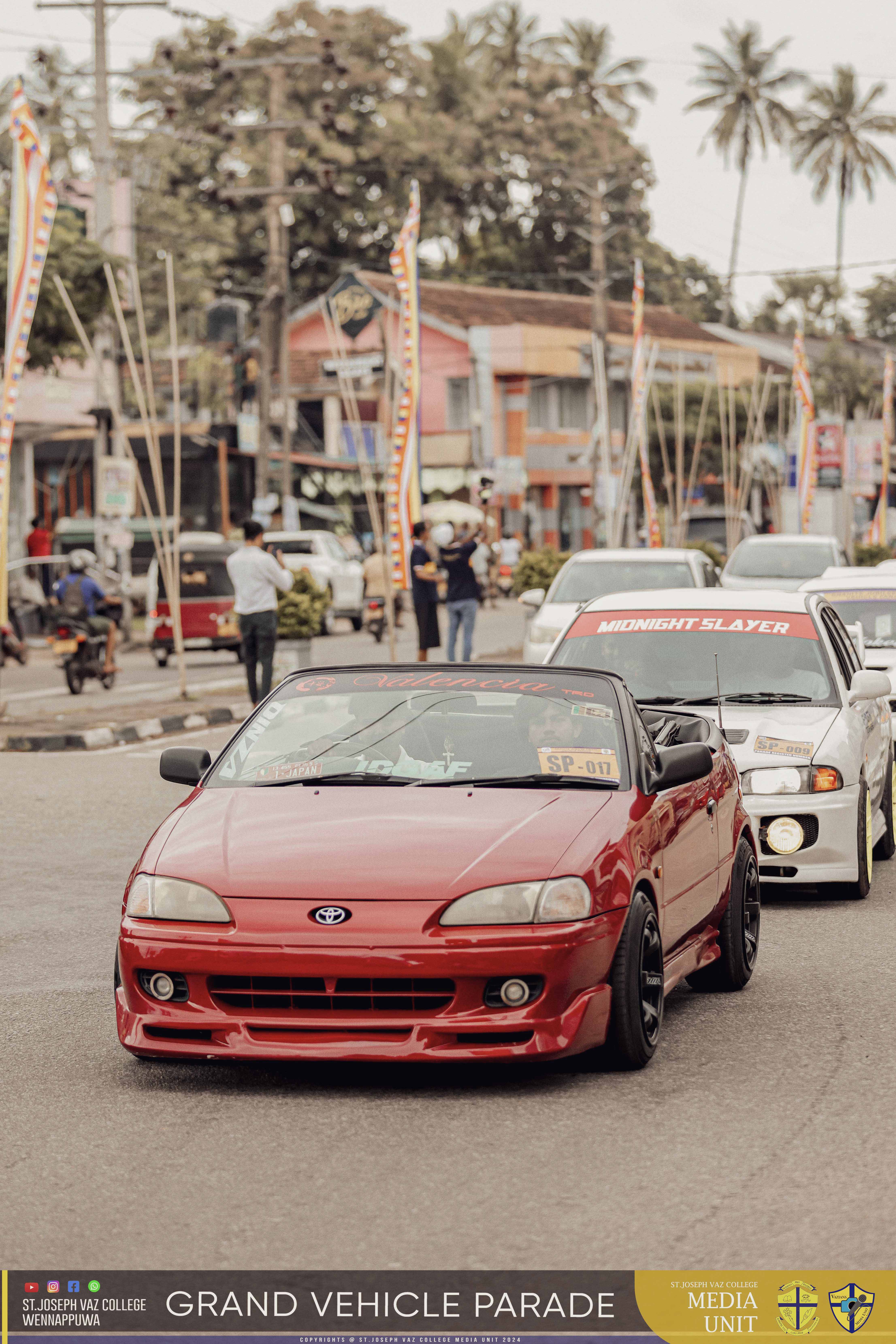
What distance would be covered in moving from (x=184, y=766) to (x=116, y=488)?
2290 cm

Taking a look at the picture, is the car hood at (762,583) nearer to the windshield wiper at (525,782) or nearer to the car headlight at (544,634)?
the car headlight at (544,634)

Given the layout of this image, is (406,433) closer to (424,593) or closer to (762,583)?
(424,593)

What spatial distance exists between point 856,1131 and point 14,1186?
7.64ft

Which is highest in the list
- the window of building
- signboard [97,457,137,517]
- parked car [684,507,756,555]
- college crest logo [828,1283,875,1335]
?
the window of building

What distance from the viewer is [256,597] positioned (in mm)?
18078

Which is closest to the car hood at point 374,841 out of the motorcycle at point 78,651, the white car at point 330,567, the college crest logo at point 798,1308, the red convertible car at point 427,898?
the red convertible car at point 427,898

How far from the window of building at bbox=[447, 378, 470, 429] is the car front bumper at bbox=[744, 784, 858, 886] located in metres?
51.5

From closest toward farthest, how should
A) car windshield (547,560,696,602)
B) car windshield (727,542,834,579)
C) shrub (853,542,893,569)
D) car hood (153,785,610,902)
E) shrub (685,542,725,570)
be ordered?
car hood (153,785,610,902) → car windshield (547,560,696,602) → car windshield (727,542,834,579) → shrub (685,542,725,570) → shrub (853,542,893,569)

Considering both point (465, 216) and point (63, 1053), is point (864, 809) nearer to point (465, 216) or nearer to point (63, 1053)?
point (63, 1053)

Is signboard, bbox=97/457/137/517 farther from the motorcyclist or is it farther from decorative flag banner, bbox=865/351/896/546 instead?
decorative flag banner, bbox=865/351/896/546

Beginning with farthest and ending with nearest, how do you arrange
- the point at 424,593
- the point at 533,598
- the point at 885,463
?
the point at 885,463 < the point at 424,593 < the point at 533,598

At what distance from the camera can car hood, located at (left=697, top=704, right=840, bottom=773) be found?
9219mm

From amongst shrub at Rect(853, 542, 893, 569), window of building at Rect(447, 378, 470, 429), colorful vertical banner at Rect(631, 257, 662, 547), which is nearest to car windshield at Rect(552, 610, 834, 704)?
colorful vertical banner at Rect(631, 257, 662, 547)

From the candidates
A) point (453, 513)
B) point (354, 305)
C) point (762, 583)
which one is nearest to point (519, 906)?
point (762, 583)
